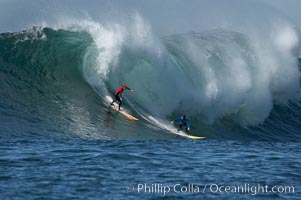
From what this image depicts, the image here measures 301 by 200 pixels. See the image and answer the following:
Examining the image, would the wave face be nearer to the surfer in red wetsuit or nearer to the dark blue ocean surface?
the surfer in red wetsuit

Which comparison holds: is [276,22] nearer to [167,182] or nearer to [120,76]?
[120,76]

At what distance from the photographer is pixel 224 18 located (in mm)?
35281

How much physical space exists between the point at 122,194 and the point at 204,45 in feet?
58.3

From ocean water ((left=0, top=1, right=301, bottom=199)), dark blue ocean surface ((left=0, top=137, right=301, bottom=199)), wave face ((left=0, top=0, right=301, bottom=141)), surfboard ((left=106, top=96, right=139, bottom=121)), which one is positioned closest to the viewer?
dark blue ocean surface ((left=0, top=137, right=301, bottom=199))

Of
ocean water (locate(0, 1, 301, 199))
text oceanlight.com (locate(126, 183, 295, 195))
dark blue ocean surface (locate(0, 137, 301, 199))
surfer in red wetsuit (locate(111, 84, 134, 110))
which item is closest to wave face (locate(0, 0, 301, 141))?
ocean water (locate(0, 1, 301, 199))

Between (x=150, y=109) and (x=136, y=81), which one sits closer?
(x=150, y=109)

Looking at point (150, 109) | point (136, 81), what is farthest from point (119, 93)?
point (136, 81)

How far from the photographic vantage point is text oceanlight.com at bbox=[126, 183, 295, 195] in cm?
1190

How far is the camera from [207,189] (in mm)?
12164

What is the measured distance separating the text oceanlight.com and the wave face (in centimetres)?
537

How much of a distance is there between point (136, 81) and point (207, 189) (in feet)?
36.5

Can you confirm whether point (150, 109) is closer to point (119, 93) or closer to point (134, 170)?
point (119, 93)

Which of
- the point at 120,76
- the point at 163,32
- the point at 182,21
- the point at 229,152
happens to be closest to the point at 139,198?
the point at 229,152

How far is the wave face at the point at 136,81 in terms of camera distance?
19.3 m
